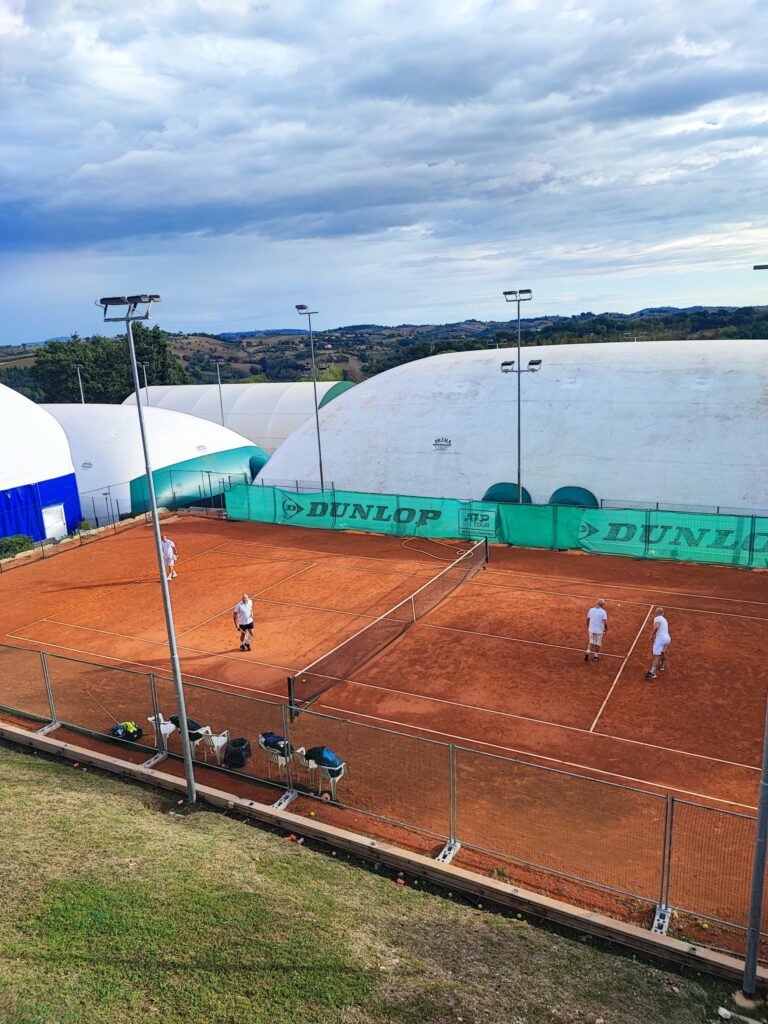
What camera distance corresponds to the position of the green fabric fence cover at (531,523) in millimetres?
27516

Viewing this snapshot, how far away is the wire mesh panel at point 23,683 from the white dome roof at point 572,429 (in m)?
20.6

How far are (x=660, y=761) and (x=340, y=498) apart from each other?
76.3ft

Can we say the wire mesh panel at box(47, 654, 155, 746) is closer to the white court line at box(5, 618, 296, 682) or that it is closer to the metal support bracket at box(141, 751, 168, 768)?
the metal support bracket at box(141, 751, 168, 768)

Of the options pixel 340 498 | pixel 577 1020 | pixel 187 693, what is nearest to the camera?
pixel 577 1020

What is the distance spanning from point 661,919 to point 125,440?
39815 millimetres

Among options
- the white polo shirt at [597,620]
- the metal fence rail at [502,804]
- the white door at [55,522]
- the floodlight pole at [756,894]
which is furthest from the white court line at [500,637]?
the white door at [55,522]

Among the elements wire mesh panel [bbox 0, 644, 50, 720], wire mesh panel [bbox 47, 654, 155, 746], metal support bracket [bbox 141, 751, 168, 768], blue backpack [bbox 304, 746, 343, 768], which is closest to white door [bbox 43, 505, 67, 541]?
wire mesh panel [bbox 0, 644, 50, 720]

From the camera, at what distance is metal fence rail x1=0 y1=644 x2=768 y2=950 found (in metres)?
10.5

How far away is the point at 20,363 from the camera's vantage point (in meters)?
186

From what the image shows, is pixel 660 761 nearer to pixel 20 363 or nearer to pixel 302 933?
pixel 302 933

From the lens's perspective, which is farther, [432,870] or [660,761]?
[660,761]

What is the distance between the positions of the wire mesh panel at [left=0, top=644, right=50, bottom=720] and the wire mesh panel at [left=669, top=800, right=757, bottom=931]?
13.3 meters

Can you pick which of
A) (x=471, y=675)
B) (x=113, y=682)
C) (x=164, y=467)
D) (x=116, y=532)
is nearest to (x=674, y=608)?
(x=471, y=675)

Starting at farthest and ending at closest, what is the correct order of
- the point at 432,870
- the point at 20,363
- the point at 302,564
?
the point at 20,363 < the point at 302,564 < the point at 432,870
